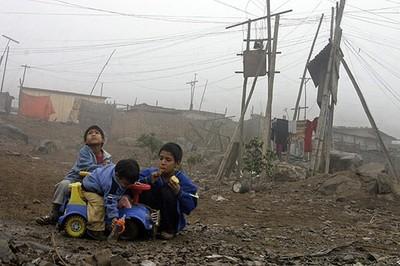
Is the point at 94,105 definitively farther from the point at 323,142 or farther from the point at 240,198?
the point at 240,198

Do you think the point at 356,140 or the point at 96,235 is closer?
the point at 96,235

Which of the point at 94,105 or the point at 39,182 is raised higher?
the point at 94,105

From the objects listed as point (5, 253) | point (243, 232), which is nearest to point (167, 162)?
point (243, 232)

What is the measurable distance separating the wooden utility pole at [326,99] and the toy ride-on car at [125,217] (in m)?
8.17

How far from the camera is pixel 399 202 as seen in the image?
29.9 feet

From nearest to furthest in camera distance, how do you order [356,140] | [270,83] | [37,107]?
[270,83] < [356,140] < [37,107]

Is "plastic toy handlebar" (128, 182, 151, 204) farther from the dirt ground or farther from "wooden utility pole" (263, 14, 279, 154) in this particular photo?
"wooden utility pole" (263, 14, 279, 154)

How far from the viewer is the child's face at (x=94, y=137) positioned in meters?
4.95

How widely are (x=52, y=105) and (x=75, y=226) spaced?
35.5 m

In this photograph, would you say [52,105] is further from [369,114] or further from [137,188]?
[137,188]

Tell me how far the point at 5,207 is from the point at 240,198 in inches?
181

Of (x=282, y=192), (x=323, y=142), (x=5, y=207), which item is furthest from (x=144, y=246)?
(x=323, y=142)

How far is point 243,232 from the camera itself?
553 cm

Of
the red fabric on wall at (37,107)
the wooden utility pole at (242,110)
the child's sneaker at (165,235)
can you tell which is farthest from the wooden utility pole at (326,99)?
the red fabric on wall at (37,107)
